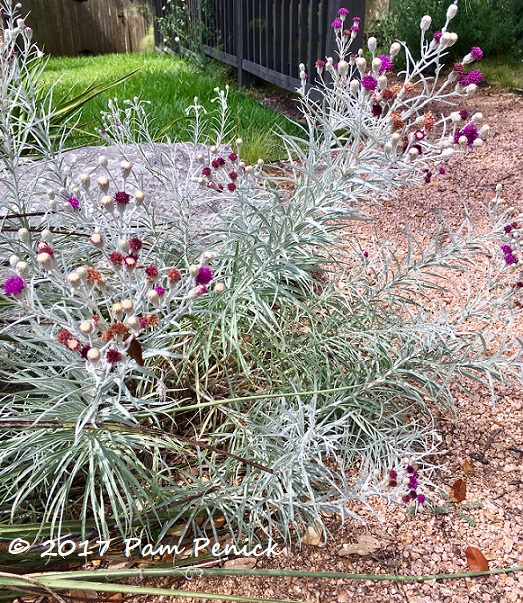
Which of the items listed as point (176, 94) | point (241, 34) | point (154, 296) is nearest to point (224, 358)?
→ point (154, 296)

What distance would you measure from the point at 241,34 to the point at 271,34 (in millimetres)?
685

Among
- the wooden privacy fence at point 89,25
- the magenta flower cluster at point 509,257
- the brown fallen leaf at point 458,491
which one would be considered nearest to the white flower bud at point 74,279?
the magenta flower cluster at point 509,257

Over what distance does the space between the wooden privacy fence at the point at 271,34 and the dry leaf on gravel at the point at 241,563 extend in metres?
3.60

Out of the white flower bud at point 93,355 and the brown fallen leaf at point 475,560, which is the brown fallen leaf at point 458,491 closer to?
the brown fallen leaf at point 475,560

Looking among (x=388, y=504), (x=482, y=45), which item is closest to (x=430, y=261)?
(x=388, y=504)

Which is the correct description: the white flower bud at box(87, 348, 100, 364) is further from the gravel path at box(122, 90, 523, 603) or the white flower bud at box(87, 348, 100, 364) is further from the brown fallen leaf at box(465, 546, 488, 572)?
the brown fallen leaf at box(465, 546, 488, 572)

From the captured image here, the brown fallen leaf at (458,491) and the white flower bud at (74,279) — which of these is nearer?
the white flower bud at (74,279)

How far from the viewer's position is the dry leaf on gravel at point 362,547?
1401mm

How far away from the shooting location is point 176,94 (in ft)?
17.6

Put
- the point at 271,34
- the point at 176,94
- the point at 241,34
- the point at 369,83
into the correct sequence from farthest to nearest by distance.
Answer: the point at 241,34 → the point at 271,34 → the point at 176,94 → the point at 369,83

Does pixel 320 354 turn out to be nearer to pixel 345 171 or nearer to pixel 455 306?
pixel 345 171

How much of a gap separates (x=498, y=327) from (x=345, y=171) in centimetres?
126

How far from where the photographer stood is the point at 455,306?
7.57 ft

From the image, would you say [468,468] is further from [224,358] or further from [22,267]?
[22,267]
